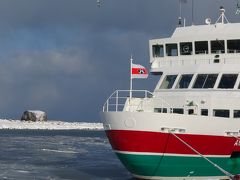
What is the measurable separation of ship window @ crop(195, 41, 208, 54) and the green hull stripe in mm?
6082

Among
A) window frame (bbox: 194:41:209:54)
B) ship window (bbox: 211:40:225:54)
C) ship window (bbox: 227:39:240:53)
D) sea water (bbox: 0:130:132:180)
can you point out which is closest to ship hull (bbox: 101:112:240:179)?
ship window (bbox: 227:39:240:53)

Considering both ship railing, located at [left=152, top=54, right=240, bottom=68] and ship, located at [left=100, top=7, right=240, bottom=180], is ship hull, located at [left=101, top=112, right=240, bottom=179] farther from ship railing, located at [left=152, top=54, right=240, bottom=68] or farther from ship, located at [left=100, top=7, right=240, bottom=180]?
ship railing, located at [left=152, top=54, right=240, bottom=68]

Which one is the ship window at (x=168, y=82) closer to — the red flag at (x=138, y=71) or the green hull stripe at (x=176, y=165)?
the red flag at (x=138, y=71)

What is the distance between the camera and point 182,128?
84.1 ft

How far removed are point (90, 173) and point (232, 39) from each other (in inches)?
470

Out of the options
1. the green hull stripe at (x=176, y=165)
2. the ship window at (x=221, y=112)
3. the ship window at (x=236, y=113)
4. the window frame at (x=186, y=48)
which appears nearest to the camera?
the green hull stripe at (x=176, y=165)

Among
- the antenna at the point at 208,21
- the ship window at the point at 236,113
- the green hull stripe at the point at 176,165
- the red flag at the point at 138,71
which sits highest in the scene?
the antenna at the point at 208,21

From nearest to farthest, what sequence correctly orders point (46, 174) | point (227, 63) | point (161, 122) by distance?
1. point (161, 122)
2. point (227, 63)
3. point (46, 174)

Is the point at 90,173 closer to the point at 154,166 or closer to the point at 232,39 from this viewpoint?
the point at 154,166

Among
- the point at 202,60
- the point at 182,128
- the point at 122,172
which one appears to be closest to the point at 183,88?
the point at 202,60

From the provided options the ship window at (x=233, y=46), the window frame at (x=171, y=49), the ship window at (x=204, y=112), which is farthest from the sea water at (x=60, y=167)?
the ship window at (x=233, y=46)

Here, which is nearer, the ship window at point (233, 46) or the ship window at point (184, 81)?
the ship window at point (233, 46)

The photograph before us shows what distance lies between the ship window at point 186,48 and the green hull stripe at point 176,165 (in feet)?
21.3

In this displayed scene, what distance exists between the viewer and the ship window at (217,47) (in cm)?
2925
